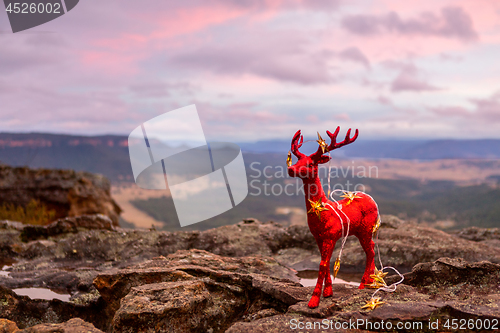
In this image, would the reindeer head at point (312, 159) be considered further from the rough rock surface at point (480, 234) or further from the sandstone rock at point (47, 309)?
the rough rock surface at point (480, 234)

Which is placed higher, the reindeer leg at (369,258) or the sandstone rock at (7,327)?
the reindeer leg at (369,258)

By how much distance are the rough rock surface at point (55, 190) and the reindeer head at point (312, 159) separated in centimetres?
1342

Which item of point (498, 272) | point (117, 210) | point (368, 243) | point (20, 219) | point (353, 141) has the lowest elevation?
point (117, 210)

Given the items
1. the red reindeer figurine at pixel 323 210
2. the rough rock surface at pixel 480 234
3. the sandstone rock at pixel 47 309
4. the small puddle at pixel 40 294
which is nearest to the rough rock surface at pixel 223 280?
the sandstone rock at pixel 47 309

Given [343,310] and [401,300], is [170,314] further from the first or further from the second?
[401,300]

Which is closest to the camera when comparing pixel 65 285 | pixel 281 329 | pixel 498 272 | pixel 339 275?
pixel 281 329

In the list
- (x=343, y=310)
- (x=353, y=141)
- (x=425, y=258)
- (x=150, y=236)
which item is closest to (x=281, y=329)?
(x=343, y=310)

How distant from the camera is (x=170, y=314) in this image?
4258mm

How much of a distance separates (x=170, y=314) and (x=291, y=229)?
4853 millimetres

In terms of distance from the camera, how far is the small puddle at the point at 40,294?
6.08m

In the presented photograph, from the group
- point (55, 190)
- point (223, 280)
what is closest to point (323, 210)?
point (223, 280)

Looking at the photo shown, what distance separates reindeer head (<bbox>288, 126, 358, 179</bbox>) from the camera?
14.4ft

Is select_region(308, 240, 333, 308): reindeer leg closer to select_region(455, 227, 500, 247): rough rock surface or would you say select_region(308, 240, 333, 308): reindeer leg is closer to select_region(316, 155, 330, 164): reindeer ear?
select_region(316, 155, 330, 164): reindeer ear

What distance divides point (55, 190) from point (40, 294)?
1125 centimetres
